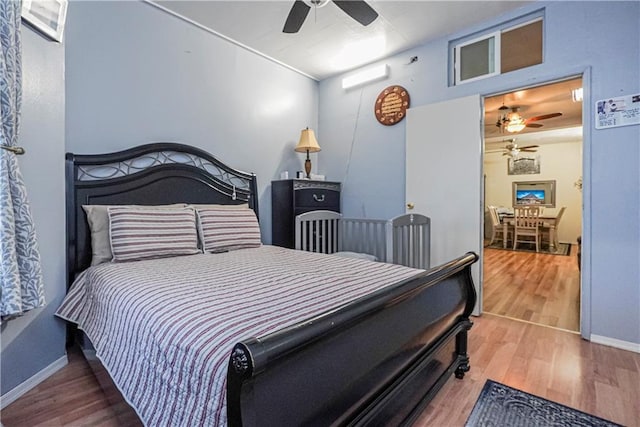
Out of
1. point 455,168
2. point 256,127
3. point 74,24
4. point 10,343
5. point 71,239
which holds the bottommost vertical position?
point 10,343

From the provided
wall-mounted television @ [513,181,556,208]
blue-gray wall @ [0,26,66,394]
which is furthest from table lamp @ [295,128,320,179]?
wall-mounted television @ [513,181,556,208]

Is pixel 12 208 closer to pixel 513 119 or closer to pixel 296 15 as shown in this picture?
pixel 296 15

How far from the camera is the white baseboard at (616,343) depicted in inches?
83.7

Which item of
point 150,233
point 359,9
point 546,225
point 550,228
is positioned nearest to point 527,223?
point 546,225

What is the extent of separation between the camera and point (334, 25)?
2.84 m

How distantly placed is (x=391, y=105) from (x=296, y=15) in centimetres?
166

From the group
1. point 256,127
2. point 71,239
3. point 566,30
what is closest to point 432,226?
point 566,30

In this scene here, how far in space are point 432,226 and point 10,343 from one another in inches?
126

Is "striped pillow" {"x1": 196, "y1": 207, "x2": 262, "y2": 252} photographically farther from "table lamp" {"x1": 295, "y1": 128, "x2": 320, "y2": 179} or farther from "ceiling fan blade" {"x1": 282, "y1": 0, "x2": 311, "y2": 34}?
"ceiling fan blade" {"x1": 282, "y1": 0, "x2": 311, "y2": 34}

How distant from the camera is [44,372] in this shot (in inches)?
68.9

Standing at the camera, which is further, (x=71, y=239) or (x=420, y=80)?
(x=420, y=80)

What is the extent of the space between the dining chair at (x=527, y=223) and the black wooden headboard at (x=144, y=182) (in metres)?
5.74

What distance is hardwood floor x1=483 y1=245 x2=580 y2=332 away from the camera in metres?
2.78

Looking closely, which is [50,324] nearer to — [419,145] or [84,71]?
[84,71]
